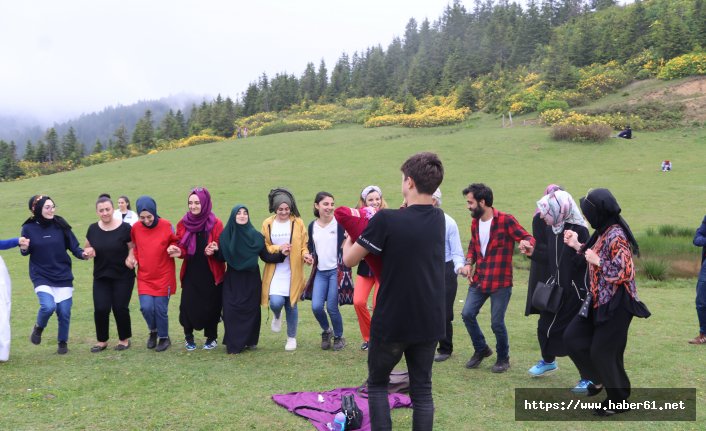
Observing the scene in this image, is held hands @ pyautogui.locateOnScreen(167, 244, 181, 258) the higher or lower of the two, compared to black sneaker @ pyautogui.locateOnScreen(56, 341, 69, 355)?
higher

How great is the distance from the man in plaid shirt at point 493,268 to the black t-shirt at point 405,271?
97.7 inches

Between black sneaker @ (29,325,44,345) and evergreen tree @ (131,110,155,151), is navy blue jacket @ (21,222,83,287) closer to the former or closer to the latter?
black sneaker @ (29,325,44,345)

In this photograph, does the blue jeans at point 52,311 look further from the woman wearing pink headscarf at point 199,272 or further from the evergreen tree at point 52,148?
the evergreen tree at point 52,148

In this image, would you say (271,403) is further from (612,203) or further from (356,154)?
(356,154)

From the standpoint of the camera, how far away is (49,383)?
5613mm

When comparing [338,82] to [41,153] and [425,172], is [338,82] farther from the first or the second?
[425,172]

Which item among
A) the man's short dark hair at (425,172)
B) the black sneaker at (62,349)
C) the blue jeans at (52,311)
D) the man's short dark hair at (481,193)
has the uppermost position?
the man's short dark hair at (425,172)

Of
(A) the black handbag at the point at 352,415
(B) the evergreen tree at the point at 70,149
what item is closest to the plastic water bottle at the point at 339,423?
A: (A) the black handbag at the point at 352,415

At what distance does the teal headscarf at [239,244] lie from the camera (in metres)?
6.95

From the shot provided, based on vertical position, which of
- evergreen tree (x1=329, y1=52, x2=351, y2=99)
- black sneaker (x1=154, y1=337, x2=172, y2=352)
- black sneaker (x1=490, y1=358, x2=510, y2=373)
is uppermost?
evergreen tree (x1=329, y1=52, x2=351, y2=99)

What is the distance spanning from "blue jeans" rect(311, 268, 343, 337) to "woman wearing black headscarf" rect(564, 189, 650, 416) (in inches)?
125

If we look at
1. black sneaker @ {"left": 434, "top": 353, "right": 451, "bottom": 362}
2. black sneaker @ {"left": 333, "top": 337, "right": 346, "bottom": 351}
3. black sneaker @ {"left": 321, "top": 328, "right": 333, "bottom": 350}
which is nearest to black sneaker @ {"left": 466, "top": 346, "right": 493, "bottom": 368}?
black sneaker @ {"left": 434, "top": 353, "right": 451, "bottom": 362}

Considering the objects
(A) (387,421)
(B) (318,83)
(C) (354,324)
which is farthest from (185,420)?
(B) (318,83)

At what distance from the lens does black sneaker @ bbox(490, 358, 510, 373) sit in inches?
238
